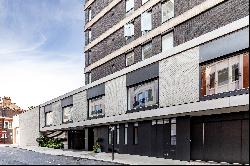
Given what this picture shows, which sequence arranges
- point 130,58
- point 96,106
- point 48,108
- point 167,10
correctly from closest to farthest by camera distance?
point 167,10, point 130,58, point 96,106, point 48,108

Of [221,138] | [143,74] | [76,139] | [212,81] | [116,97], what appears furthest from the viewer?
[76,139]

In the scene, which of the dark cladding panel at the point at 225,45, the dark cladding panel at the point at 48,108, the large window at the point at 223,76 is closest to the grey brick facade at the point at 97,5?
the dark cladding panel at the point at 48,108

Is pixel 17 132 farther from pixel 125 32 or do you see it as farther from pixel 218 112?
pixel 218 112

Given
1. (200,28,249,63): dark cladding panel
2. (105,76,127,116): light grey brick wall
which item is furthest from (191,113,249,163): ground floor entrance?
(105,76,127,116): light grey brick wall

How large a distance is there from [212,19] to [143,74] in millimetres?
7807

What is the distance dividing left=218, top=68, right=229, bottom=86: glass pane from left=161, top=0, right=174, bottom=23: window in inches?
373

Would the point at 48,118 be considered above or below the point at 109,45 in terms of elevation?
below

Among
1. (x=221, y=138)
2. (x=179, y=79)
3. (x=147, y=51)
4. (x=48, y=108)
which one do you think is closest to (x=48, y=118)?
(x=48, y=108)

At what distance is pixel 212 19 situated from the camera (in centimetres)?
2662

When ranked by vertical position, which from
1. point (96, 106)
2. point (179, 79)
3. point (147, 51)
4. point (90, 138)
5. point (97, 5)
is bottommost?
point (90, 138)

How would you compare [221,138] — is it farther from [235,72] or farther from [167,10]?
[167,10]

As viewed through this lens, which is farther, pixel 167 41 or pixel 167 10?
pixel 167 10

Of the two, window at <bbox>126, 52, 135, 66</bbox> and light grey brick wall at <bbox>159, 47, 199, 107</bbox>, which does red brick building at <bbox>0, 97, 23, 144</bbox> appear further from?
light grey brick wall at <bbox>159, 47, 199, 107</bbox>

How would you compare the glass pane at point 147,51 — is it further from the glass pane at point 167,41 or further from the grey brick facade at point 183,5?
the grey brick facade at point 183,5
